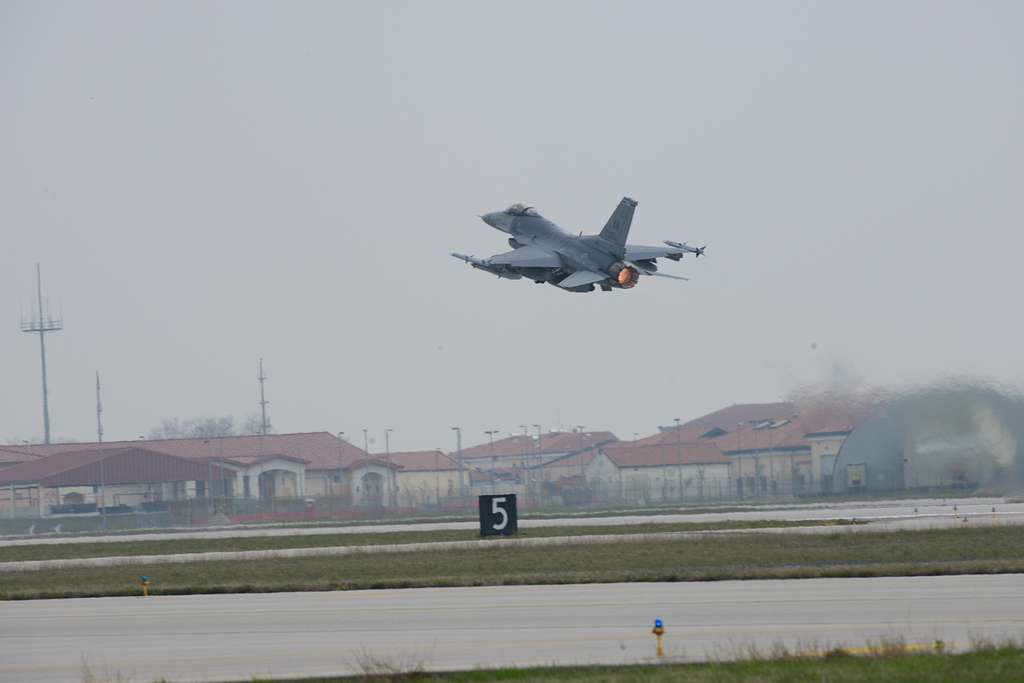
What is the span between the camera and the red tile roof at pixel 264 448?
120 m

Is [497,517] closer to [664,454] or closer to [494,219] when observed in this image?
[494,219]

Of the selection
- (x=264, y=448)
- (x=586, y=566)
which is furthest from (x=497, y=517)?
(x=264, y=448)

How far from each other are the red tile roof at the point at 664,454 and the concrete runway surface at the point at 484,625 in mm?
90897

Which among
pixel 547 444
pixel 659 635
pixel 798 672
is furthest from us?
pixel 547 444

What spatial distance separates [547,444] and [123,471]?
273 feet

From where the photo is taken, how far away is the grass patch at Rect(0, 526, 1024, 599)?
112 feet

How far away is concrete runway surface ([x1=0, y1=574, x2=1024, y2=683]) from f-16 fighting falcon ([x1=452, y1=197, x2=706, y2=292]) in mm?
20833

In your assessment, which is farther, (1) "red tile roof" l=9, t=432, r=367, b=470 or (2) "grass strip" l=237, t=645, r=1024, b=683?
(1) "red tile roof" l=9, t=432, r=367, b=470

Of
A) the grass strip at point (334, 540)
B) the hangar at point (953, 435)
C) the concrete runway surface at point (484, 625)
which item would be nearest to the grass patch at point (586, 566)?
the concrete runway surface at point (484, 625)

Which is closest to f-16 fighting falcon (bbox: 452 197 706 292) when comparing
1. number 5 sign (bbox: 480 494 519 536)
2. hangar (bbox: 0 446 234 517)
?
number 5 sign (bbox: 480 494 519 536)

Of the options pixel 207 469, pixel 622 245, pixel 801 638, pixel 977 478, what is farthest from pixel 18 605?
pixel 207 469

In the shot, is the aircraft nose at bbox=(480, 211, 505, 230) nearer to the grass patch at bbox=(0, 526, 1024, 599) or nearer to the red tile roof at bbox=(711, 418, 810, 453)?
the grass patch at bbox=(0, 526, 1024, 599)

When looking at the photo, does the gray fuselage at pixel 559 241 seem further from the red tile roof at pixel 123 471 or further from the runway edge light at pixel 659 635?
the red tile roof at pixel 123 471

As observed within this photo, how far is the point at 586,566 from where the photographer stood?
125 ft
